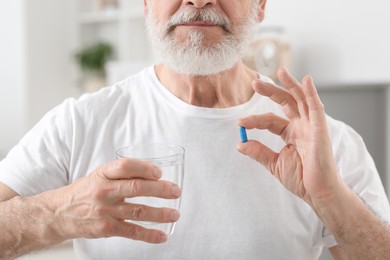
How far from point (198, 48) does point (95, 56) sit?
259 cm

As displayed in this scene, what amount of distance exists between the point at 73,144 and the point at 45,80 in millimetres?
2673

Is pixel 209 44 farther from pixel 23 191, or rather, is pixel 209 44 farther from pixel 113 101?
pixel 23 191

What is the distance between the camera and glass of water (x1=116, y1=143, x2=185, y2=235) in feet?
2.61

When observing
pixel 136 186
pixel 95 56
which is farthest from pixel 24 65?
pixel 136 186

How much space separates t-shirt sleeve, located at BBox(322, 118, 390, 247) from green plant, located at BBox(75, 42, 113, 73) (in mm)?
2606

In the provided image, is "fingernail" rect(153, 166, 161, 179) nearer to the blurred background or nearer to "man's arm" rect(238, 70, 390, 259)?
"man's arm" rect(238, 70, 390, 259)

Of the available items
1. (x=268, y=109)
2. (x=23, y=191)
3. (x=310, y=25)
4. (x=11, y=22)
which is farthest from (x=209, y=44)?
(x=11, y=22)

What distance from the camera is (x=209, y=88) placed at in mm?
1290

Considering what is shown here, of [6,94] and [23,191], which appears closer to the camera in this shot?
[23,191]

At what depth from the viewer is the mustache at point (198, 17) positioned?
Answer: 1.16 m

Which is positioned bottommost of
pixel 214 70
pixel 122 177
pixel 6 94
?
pixel 6 94

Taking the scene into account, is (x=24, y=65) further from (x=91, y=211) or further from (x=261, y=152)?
(x=91, y=211)

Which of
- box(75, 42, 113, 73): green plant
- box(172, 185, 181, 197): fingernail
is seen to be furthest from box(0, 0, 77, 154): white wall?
box(172, 185, 181, 197): fingernail

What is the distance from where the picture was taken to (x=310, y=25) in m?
2.38
